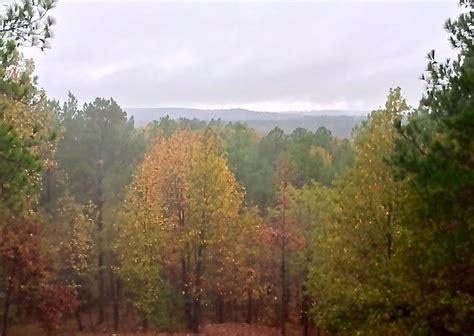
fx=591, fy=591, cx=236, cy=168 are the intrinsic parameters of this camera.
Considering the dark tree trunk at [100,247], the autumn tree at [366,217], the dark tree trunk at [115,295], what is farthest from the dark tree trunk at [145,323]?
the autumn tree at [366,217]

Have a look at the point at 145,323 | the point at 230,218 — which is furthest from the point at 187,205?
the point at 145,323

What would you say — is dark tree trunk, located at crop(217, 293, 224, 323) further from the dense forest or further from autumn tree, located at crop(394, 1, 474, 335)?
autumn tree, located at crop(394, 1, 474, 335)

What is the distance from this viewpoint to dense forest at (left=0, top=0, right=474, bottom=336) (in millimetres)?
10172

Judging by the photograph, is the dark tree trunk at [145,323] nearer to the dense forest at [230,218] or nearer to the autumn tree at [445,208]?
the dense forest at [230,218]

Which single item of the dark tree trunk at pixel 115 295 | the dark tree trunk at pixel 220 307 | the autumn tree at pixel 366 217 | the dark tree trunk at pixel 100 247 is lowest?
the dark tree trunk at pixel 220 307

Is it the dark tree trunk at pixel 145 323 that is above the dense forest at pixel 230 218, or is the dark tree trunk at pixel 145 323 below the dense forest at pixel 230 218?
below

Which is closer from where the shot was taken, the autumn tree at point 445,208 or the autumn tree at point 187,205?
the autumn tree at point 445,208

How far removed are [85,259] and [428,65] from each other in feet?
65.5

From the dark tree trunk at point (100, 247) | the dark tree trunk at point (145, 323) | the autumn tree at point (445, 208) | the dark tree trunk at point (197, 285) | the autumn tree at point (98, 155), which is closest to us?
the autumn tree at point (445, 208)

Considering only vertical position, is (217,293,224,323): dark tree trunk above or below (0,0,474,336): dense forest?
below

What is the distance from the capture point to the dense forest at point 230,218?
33.4ft

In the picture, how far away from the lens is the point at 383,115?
599 inches

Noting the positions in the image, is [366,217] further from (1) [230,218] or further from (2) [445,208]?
(1) [230,218]

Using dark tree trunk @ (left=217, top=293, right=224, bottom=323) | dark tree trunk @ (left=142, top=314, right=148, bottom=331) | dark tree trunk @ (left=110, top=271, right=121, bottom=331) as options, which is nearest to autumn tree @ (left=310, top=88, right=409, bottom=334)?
dark tree trunk @ (left=142, top=314, right=148, bottom=331)
